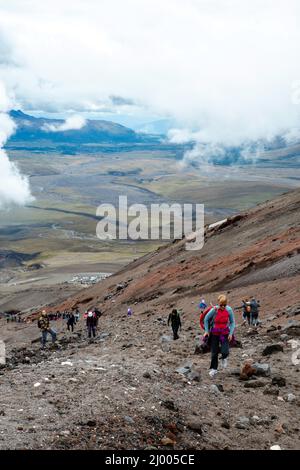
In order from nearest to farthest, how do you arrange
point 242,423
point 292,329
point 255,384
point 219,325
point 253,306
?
point 242,423, point 255,384, point 219,325, point 292,329, point 253,306

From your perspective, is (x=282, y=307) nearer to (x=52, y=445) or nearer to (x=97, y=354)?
(x=97, y=354)

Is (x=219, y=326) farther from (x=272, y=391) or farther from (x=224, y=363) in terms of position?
(x=272, y=391)

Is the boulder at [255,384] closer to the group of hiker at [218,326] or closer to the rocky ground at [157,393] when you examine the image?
the rocky ground at [157,393]

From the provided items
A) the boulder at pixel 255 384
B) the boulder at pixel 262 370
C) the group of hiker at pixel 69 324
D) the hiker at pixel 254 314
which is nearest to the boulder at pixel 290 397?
the boulder at pixel 255 384

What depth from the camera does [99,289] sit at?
2343 inches

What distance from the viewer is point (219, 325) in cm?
1295

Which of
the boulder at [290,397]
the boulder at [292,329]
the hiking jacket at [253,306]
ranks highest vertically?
the hiking jacket at [253,306]

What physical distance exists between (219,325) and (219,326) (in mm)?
24

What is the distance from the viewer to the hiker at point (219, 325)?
1285cm

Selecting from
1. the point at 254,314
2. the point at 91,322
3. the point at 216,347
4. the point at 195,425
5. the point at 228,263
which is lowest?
the point at 91,322

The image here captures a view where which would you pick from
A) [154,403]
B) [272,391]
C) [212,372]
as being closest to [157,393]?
[154,403]

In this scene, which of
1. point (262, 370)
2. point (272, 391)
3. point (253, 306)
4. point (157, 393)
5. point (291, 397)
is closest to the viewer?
point (157, 393)
